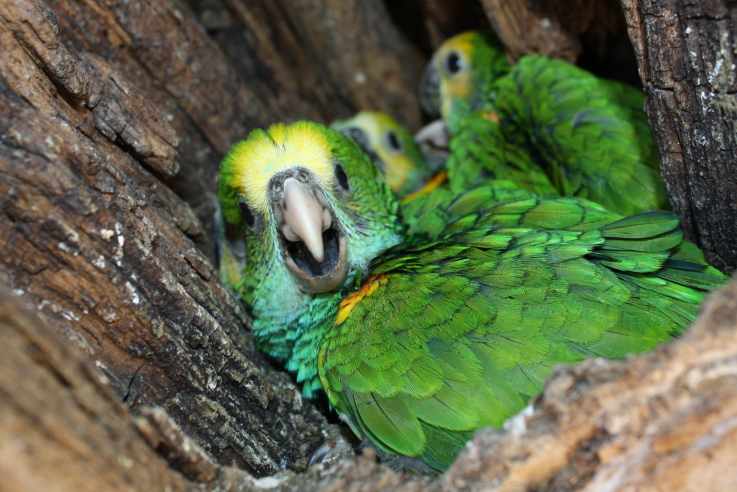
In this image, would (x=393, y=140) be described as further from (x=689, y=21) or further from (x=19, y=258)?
(x=19, y=258)

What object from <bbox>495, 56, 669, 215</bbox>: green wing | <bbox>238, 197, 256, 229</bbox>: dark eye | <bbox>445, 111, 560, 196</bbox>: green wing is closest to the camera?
<bbox>238, 197, 256, 229</bbox>: dark eye

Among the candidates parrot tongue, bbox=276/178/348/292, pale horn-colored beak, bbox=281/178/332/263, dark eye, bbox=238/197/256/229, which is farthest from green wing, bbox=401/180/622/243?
dark eye, bbox=238/197/256/229

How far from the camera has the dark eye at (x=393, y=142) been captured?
169 inches

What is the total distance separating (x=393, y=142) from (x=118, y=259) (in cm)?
280

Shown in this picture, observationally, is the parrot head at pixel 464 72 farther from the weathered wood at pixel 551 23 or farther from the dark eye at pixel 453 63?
the weathered wood at pixel 551 23

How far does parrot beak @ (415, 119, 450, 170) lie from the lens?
4.80 m

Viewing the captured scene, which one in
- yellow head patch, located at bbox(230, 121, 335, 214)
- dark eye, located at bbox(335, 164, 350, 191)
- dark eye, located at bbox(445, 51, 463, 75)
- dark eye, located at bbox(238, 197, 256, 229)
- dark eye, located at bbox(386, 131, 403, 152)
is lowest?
dark eye, located at bbox(386, 131, 403, 152)

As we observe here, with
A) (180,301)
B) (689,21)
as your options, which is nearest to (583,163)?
(689,21)

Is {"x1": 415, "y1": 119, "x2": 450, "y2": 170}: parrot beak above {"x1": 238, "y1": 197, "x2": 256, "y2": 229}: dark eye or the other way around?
the other way around

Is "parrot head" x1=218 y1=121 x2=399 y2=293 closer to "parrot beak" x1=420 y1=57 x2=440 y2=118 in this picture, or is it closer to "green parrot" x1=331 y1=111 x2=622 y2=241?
"green parrot" x1=331 y1=111 x2=622 y2=241

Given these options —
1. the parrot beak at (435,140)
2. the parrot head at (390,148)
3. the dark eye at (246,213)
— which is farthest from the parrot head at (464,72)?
the dark eye at (246,213)

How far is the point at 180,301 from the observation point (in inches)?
81.1

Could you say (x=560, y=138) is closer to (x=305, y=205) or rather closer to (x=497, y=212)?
(x=497, y=212)

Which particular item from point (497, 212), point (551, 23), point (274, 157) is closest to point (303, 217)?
point (274, 157)
